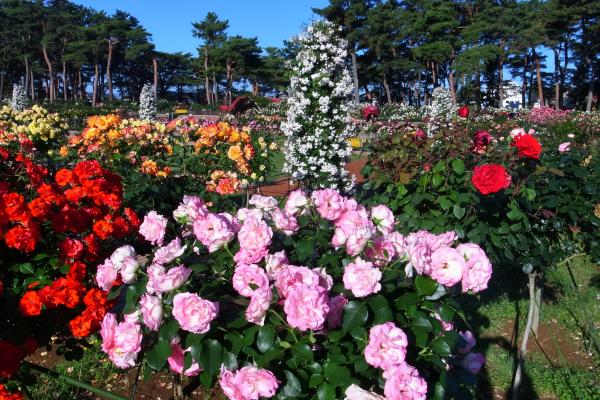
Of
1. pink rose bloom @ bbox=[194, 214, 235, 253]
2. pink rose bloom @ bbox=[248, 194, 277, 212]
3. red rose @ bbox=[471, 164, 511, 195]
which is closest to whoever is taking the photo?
pink rose bloom @ bbox=[194, 214, 235, 253]

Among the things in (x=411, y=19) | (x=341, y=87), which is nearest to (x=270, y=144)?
(x=341, y=87)

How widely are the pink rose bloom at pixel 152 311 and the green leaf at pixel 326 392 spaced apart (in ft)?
1.30

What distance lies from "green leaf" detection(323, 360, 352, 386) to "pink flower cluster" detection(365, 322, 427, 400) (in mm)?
61

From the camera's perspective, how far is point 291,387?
1.11 metres

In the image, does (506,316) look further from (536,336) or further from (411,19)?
(411,19)

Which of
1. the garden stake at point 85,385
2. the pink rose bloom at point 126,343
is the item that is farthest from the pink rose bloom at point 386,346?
the garden stake at point 85,385

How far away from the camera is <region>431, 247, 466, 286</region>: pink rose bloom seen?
3.98 ft

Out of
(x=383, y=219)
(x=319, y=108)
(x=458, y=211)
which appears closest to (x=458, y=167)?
(x=458, y=211)

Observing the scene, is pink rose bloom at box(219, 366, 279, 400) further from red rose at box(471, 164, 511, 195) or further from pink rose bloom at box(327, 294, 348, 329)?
red rose at box(471, 164, 511, 195)

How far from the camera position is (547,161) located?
9.55 feet

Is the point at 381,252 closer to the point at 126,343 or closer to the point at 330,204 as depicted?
the point at 330,204

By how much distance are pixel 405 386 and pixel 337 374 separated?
15 centimetres

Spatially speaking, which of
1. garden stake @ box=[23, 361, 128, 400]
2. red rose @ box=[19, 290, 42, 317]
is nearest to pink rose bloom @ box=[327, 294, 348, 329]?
garden stake @ box=[23, 361, 128, 400]

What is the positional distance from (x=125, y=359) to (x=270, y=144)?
16.4 ft
